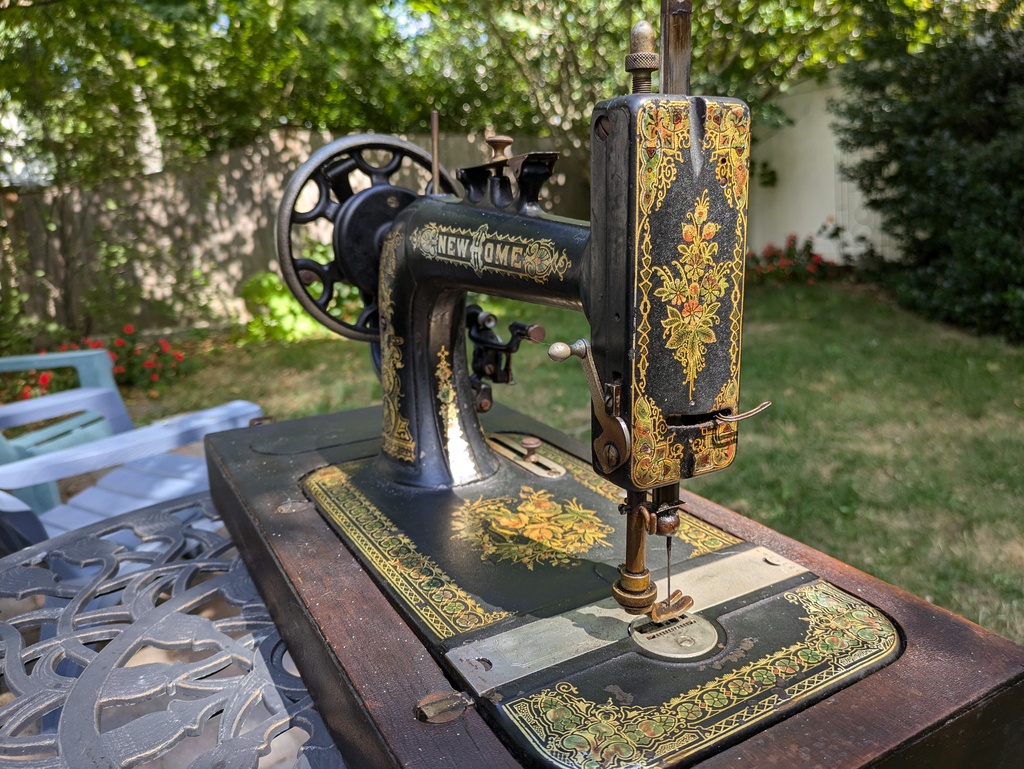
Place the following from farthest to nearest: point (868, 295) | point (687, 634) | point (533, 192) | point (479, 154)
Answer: point (479, 154) → point (868, 295) → point (533, 192) → point (687, 634)

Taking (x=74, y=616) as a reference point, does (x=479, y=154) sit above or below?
above

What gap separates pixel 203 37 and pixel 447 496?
260 inches

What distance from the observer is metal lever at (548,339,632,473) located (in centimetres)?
92

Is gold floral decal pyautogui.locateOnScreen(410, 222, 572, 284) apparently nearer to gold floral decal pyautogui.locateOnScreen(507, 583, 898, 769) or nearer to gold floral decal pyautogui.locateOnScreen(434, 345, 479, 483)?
gold floral decal pyautogui.locateOnScreen(434, 345, 479, 483)

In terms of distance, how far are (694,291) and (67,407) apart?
2.36m

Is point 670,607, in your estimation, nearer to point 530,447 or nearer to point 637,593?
point 637,593

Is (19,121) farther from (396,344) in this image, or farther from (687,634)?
(687,634)

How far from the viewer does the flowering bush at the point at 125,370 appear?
198 inches

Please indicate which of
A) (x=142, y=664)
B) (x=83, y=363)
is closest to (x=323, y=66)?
(x=83, y=363)

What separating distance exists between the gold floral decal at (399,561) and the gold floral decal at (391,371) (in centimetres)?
12

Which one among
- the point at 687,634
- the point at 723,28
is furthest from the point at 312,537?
the point at 723,28

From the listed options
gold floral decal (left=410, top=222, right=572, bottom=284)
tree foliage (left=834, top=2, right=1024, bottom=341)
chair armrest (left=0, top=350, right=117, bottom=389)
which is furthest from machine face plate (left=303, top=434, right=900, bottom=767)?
tree foliage (left=834, top=2, right=1024, bottom=341)

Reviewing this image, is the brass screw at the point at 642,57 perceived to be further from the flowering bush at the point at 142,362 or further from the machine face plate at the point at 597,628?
the flowering bush at the point at 142,362

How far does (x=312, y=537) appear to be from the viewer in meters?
1.34
